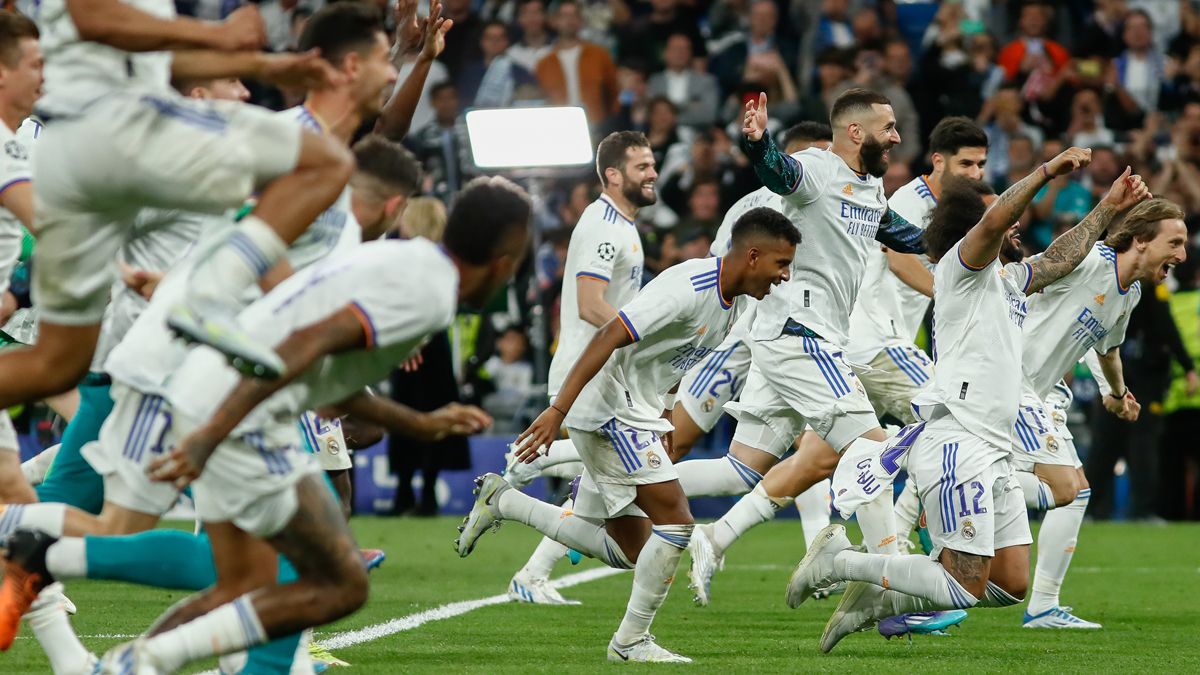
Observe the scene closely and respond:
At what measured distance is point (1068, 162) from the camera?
6.79 m

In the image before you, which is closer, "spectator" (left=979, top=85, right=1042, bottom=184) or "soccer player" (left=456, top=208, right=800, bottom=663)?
"soccer player" (left=456, top=208, right=800, bottom=663)

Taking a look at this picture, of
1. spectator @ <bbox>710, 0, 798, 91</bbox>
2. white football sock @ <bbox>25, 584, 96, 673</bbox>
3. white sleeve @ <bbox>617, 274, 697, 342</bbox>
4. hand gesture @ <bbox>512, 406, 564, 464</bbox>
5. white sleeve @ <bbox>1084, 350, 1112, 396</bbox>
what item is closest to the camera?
white football sock @ <bbox>25, 584, 96, 673</bbox>

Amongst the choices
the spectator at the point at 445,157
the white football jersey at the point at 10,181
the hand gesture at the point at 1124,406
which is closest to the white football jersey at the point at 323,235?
the white football jersey at the point at 10,181

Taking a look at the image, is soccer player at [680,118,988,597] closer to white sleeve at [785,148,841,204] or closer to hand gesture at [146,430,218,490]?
white sleeve at [785,148,841,204]

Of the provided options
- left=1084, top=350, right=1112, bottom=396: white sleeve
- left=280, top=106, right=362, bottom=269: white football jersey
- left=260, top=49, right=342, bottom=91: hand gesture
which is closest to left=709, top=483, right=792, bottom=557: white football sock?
left=1084, top=350, right=1112, bottom=396: white sleeve

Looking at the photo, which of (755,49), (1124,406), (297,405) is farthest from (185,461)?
(755,49)

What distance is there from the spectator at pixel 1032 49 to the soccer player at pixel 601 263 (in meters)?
Answer: 10.5

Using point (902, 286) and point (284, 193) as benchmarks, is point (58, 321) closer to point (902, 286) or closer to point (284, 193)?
point (284, 193)

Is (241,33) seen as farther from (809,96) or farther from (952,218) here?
(809,96)

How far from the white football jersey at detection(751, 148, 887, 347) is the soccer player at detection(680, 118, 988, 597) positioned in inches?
23.8

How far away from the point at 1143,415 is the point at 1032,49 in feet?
16.1

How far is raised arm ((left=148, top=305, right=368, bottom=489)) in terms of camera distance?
4695mm

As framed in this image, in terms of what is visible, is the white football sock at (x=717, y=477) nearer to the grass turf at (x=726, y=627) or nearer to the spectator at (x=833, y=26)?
the grass turf at (x=726, y=627)

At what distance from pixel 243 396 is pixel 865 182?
5751 millimetres
